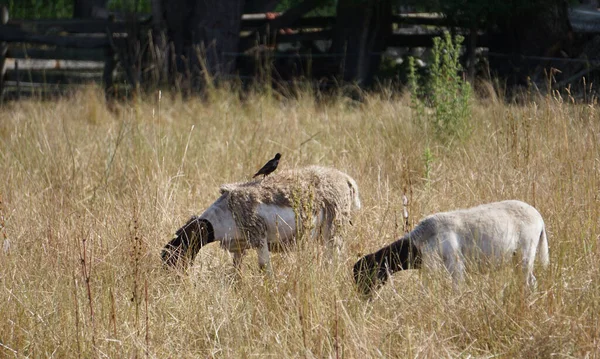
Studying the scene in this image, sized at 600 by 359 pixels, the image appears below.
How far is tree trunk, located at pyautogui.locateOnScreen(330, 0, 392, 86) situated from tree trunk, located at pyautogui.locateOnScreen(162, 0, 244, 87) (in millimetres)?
Answer: 1728

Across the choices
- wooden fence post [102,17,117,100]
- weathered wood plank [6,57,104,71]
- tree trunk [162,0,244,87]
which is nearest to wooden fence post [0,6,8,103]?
weathered wood plank [6,57,104,71]

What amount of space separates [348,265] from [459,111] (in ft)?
9.65

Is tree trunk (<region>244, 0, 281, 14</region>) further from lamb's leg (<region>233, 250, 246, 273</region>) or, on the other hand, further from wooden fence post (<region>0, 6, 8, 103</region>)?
lamb's leg (<region>233, 250, 246, 273</region>)

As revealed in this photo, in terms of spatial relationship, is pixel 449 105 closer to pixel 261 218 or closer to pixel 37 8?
pixel 261 218

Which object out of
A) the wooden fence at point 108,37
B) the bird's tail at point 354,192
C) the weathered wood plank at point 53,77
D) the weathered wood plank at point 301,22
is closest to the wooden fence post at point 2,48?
the wooden fence at point 108,37

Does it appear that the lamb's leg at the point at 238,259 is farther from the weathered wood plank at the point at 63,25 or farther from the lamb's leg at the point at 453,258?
the weathered wood plank at the point at 63,25

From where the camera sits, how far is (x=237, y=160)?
720 centimetres

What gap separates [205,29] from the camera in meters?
13.2

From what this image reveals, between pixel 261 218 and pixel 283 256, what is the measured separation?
273mm

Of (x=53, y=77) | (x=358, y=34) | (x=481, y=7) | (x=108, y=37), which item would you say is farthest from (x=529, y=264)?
(x=53, y=77)

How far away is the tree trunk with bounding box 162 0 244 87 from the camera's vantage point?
43.0 feet

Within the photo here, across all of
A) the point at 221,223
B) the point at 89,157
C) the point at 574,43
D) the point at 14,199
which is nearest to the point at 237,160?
the point at 89,157

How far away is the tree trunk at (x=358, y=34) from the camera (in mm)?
13531

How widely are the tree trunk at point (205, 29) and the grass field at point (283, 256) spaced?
5.16m
